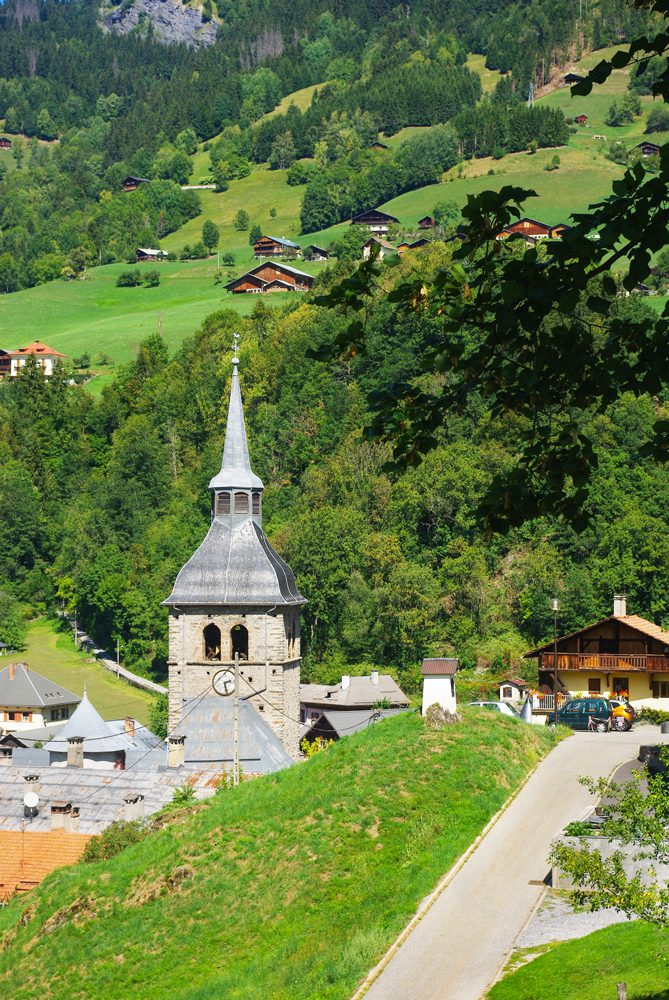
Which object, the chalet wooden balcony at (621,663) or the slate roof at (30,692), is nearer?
the chalet wooden balcony at (621,663)

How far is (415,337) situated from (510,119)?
97.6m

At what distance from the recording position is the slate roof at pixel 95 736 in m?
65.6

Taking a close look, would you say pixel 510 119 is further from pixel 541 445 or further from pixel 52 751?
pixel 541 445

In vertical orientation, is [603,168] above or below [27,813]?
above

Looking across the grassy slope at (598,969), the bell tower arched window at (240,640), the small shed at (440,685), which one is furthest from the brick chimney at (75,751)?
the grassy slope at (598,969)

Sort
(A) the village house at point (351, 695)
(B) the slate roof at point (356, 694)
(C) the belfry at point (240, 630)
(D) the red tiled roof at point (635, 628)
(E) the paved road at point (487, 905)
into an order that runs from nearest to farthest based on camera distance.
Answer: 1. (E) the paved road at point (487, 905)
2. (C) the belfry at point (240, 630)
3. (D) the red tiled roof at point (635, 628)
4. (A) the village house at point (351, 695)
5. (B) the slate roof at point (356, 694)

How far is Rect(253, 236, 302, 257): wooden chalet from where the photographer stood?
167m

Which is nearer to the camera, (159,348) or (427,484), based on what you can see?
(427,484)

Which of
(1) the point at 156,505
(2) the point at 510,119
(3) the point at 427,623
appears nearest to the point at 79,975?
(3) the point at 427,623

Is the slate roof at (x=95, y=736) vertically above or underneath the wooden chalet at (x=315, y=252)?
underneath

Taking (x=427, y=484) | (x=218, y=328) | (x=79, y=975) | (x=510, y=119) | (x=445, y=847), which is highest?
(x=510, y=119)

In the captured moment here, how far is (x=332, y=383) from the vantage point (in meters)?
99.5

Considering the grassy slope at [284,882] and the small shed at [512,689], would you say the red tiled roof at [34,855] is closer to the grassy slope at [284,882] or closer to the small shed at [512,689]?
the grassy slope at [284,882]

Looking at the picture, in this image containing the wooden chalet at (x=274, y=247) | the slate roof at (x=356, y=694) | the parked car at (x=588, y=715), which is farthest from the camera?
the wooden chalet at (x=274, y=247)
